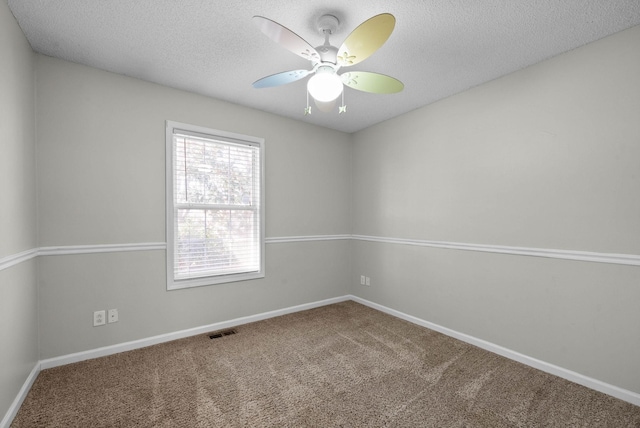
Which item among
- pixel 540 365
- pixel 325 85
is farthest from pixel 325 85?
pixel 540 365

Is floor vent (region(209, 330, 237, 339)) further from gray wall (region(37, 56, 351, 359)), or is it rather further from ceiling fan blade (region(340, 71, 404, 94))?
ceiling fan blade (region(340, 71, 404, 94))

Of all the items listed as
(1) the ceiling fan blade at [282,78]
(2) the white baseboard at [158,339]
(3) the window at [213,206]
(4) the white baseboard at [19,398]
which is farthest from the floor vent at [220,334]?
(1) the ceiling fan blade at [282,78]

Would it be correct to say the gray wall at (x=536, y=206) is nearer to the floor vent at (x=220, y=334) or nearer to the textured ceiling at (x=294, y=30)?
the textured ceiling at (x=294, y=30)

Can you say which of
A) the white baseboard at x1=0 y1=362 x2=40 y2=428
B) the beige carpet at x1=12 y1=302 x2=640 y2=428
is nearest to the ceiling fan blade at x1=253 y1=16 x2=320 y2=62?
the beige carpet at x1=12 y1=302 x2=640 y2=428

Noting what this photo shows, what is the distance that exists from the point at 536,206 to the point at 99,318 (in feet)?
12.4

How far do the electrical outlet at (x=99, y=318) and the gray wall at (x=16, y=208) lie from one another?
0.36 m

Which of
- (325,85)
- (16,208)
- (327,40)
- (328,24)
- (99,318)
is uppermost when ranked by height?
(328,24)

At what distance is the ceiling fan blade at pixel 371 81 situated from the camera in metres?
1.84

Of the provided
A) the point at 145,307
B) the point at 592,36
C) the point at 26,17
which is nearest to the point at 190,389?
the point at 145,307

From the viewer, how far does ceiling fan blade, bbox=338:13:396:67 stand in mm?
1363

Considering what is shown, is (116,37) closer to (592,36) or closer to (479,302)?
(592,36)

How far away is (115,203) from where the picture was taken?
2.54 metres

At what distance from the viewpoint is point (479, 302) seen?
272cm

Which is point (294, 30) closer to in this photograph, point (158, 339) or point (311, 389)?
point (311, 389)
